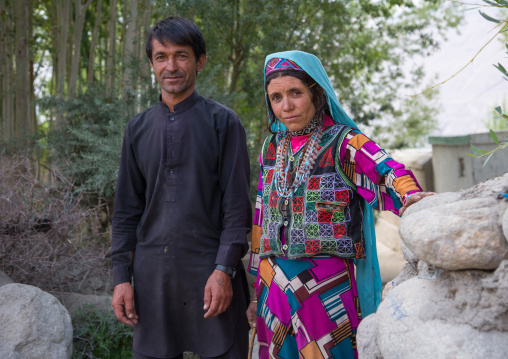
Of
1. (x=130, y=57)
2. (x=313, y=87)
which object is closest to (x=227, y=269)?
(x=313, y=87)

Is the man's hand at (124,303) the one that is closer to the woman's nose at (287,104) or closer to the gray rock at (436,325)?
the woman's nose at (287,104)

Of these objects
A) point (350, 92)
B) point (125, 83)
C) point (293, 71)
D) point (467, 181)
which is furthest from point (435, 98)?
point (293, 71)

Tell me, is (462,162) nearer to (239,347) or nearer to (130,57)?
(130,57)

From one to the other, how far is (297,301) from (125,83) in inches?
191

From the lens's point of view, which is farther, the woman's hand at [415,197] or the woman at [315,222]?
the woman at [315,222]

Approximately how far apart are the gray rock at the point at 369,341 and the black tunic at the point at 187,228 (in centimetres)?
65

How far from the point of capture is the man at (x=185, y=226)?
228cm

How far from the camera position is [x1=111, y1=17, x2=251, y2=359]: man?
2.28 meters

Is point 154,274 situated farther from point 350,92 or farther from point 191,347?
point 350,92

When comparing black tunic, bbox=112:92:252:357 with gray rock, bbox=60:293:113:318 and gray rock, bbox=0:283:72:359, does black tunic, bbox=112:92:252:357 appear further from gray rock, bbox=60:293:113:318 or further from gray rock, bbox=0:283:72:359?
gray rock, bbox=60:293:113:318

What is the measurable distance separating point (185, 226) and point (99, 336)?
88.4 inches

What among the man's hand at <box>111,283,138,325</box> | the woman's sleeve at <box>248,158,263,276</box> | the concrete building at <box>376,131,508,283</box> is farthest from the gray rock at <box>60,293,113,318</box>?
the concrete building at <box>376,131,508,283</box>

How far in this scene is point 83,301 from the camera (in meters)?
4.40

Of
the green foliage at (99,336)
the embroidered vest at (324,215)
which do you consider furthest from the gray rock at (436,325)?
the green foliage at (99,336)
